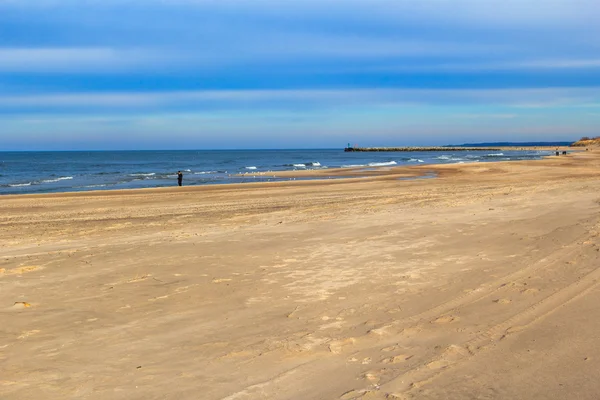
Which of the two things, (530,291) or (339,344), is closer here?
(339,344)

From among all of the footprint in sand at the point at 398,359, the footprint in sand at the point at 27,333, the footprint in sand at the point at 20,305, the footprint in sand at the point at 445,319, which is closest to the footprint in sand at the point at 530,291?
the footprint in sand at the point at 445,319

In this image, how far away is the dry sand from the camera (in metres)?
4.49

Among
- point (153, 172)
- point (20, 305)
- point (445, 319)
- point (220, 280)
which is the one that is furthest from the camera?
point (153, 172)

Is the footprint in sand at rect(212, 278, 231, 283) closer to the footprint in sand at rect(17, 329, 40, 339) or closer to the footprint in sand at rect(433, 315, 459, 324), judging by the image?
the footprint in sand at rect(17, 329, 40, 339)

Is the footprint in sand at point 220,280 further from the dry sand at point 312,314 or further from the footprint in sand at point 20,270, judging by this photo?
the footprint in sand at point 20,270

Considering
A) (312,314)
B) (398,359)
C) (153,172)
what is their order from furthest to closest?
(153,172), (312,314), (398,359)

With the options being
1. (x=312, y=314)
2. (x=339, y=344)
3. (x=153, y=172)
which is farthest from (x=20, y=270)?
(x=153, y=172)

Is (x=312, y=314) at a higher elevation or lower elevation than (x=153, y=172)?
higher

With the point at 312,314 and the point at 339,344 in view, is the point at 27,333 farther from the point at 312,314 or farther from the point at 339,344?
the point at 339,344

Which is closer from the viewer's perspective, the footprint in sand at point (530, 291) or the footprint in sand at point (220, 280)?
the footprint in sand at point (530, 291)

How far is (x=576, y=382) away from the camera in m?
4.32

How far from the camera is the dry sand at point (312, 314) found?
177 inches

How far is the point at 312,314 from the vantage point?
6.22m

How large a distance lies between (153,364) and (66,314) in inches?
79.1
